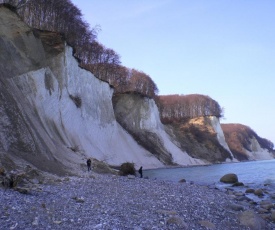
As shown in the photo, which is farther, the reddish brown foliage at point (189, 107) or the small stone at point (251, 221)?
the reddish brown foliage at point (189, 107)

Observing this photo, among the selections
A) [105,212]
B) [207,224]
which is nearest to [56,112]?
[105,212]

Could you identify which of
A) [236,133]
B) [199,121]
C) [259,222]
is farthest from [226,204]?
[236,133]

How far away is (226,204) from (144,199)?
3.02 metres

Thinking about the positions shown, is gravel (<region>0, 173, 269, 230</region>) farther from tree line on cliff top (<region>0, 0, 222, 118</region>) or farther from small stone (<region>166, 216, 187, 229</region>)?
tree line on cliff top (<region>0, 0, 222, 118</region>)

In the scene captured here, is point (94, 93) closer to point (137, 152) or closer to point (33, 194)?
point (137, 152)

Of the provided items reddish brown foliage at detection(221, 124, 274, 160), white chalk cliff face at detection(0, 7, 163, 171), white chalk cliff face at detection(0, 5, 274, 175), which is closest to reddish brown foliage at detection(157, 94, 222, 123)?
reddish brown foliage at detection(221, 124, 274, 160)

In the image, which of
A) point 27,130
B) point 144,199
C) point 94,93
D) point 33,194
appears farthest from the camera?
point 94,93

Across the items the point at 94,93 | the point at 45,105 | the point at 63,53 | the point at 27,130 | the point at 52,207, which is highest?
the point at 63,53

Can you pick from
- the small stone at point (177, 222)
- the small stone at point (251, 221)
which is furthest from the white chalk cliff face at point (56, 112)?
the small stone at point (251, 221)

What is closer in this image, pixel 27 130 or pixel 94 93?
pixel 27 130

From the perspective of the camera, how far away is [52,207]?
6656mm

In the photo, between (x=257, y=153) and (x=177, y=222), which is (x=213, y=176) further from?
(x=257, y=153)

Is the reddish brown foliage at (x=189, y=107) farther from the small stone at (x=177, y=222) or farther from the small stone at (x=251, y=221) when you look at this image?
the small stone at (x=177, y=222)

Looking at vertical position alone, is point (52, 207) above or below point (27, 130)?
below
